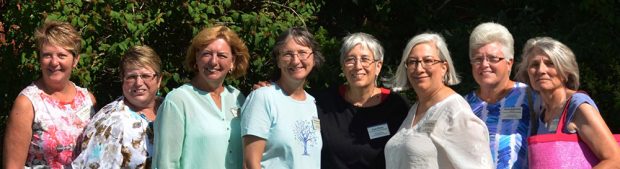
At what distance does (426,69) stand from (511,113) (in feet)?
2.01

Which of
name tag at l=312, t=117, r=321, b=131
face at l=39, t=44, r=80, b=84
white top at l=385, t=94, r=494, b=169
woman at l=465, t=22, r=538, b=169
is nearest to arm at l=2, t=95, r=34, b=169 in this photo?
face at l=39, t=44, r=80, b=84

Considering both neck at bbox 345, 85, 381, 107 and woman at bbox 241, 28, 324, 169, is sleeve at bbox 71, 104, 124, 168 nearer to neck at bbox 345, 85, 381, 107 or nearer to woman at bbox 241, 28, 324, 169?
woman at bbox 241, 28, 324, 169

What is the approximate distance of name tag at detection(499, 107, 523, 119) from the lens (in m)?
5.29

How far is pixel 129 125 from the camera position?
541 centimetres

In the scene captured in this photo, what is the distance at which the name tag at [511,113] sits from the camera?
5285mm

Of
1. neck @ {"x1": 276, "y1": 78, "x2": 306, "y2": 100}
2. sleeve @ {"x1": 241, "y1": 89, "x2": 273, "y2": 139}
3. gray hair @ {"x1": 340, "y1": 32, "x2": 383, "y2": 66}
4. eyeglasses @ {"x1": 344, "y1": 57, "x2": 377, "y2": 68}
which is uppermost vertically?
gray hair @ {"x1": 340, "y1": 32, "x2": 383, "y2": 66}

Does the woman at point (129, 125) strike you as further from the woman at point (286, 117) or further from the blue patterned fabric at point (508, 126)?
the blue patterned fabric at point (508, 126)

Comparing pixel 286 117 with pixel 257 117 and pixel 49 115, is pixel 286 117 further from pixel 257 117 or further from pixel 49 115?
pixel 49 115

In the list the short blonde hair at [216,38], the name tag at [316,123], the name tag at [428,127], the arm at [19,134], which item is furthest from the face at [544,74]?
the arm at [19,134]

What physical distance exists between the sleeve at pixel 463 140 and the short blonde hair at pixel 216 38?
1.39m

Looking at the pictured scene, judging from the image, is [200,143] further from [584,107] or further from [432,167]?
[584,107]

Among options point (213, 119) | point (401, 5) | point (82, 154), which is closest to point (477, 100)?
point (213, 119)

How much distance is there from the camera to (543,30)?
27.4 feet

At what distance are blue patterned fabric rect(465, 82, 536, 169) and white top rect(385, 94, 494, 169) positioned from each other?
18.4 inches
